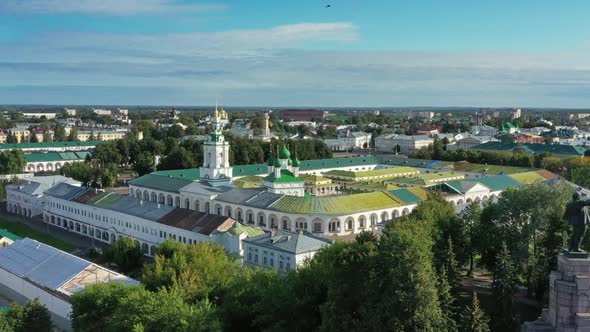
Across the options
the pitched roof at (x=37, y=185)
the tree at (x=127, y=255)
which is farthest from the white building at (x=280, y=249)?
the pitched roof at (x=37, y=185)

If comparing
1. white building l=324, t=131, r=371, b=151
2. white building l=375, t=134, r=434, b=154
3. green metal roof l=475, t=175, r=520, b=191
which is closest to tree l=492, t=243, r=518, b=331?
green metal roof l=475, t=175, r=520, b=191

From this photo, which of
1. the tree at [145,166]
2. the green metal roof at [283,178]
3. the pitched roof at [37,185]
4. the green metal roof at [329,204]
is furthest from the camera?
the tree at [145,166]

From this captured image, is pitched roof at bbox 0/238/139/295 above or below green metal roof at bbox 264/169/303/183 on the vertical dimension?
below

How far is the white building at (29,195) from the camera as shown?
5894 centimetres

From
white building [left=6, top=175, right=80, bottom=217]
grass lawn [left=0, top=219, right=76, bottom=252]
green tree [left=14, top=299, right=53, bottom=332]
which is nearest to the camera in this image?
green tree [left=14, top=299, right=53, bottom=332]

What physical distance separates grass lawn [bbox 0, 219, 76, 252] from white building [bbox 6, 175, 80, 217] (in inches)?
129

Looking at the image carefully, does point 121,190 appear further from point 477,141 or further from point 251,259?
point 477,141

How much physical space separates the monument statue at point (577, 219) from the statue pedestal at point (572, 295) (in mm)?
248

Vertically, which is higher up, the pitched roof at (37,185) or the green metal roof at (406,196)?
the green metal roof at (406,196)

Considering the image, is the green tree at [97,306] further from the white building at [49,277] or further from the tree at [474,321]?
the tree at [474,321]

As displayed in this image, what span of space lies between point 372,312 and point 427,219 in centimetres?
1298

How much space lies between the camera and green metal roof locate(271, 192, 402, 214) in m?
44.9

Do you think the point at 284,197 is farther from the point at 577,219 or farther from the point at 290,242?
the point at 577,219

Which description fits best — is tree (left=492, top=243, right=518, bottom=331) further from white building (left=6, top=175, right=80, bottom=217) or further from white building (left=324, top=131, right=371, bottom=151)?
white building (left=324, top=131, right=371, bottom=151)
